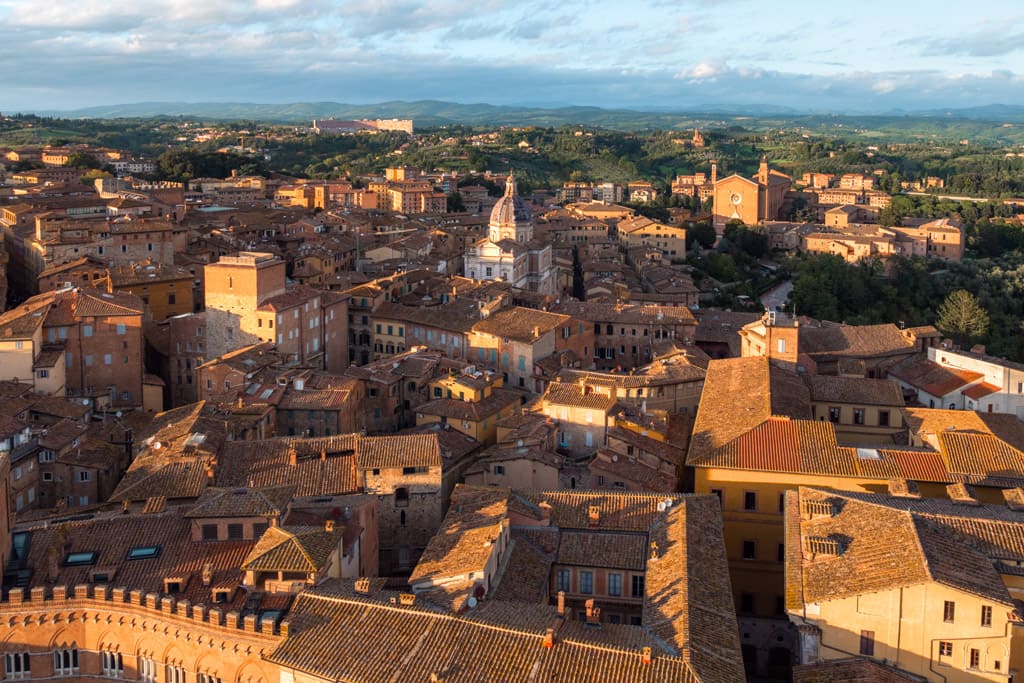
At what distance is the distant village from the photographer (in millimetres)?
18734

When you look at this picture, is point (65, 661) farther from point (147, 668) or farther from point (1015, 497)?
point (1015, 497)

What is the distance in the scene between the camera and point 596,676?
16.7 m

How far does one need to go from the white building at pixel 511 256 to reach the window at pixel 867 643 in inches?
1488

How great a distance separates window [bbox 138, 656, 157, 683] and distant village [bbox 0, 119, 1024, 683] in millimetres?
77

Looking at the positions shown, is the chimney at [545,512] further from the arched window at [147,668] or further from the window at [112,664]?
the window at [112,664]

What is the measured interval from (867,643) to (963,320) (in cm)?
4650

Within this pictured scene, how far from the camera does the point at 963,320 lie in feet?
201

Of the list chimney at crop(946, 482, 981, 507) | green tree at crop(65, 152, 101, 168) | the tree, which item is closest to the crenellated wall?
chimney at crop(946, 482, 981, 507)

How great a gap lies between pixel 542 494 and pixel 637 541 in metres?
2.89

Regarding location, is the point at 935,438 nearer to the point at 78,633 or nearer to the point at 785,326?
the point at 785,326

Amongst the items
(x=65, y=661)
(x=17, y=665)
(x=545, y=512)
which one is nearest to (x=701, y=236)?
(x=545, y=512)

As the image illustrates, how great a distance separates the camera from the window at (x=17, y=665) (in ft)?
61.8

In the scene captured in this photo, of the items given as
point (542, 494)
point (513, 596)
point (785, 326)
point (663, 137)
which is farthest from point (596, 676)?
point (663, 137)

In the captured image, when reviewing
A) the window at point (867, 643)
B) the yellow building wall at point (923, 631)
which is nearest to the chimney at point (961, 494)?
the yellow building wall at point (923, 631)
